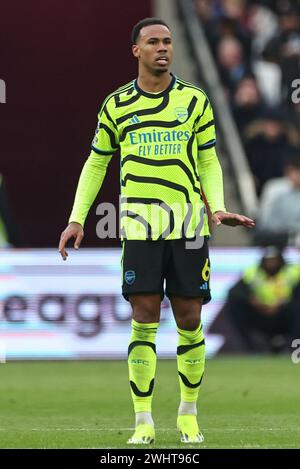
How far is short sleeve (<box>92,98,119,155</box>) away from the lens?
7.98m

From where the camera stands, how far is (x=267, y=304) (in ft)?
50.2

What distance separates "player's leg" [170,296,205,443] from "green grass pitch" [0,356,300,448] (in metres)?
0.13

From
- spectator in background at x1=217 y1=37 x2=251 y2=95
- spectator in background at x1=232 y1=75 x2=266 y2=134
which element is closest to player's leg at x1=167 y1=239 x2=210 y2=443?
spectator in background at x1=232 y1=75 x2=266 y2=134

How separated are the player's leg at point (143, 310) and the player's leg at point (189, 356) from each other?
150 millimetres

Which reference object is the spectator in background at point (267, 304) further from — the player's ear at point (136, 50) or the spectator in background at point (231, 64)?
the player's ear at point (136, 50)

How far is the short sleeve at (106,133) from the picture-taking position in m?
7.98

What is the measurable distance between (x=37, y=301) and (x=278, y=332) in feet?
8.56

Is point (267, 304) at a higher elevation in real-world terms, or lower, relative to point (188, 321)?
lower

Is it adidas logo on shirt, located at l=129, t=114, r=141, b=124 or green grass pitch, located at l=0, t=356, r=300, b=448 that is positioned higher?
adidas logo on shirt, located at l=129, t=114, r=141, b=124

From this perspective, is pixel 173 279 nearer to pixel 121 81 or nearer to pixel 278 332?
pixel 278 332

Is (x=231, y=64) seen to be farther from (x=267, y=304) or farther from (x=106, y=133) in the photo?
(x=106, y=133)

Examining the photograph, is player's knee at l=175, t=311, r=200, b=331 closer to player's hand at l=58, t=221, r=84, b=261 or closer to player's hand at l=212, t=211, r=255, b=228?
player's hand at l=212, t=211, r=255, b=228

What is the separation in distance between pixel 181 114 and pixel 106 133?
46cm

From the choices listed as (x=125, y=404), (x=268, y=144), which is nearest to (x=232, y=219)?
(x=125, y=404)
